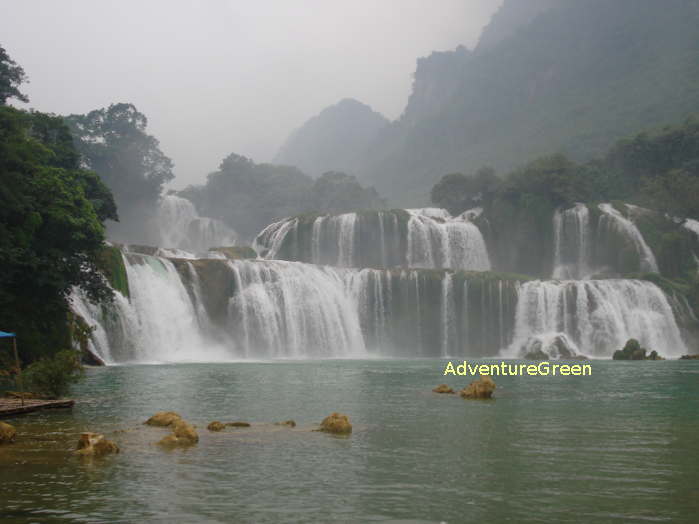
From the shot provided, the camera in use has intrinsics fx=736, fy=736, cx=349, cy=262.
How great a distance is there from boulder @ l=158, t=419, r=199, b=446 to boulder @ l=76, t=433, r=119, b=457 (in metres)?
0.90

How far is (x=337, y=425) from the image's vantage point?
504 inches

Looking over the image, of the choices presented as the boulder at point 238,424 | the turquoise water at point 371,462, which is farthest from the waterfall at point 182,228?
the boulder at point 238,424

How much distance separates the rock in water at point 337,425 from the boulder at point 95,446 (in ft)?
12.2

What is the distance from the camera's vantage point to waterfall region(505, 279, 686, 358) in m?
43.8

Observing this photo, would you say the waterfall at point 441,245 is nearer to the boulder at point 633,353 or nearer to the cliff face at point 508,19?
the boulder at point 633,353

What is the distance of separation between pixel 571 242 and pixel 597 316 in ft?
51.4

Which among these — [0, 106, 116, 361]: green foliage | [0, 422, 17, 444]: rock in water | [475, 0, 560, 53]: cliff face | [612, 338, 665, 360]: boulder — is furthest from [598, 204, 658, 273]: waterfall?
[475, 0, 560, 53]: cliff face

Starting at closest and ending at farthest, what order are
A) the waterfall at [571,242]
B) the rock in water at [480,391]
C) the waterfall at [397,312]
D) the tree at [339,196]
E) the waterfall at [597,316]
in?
the rock in water at [480,391] < the waterfall at [397,312] < the waterfall at [597,316] < the waterfall at [571,242] < the tree at [339,196]

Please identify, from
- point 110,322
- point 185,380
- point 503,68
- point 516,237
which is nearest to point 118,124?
point 516,237

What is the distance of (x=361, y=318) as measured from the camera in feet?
146

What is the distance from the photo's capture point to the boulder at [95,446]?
10.4 m

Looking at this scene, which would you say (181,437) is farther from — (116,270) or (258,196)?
(258,196)

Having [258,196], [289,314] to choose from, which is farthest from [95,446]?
[258,196]

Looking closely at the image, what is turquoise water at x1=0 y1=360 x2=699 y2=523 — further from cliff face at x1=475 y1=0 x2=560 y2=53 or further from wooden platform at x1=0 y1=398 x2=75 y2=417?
cliff face at x1=475 y1=0 x2=560 y2=53
